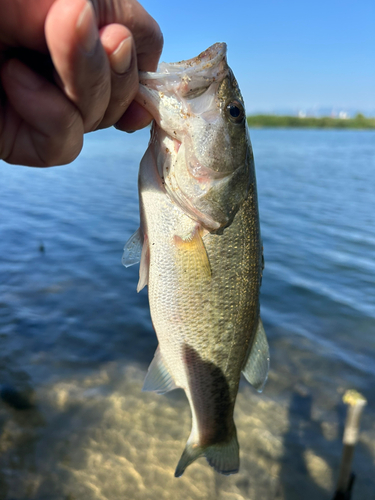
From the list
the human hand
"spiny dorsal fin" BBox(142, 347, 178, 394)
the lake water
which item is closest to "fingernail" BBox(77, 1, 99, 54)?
the human hand

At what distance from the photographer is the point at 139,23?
1.64m

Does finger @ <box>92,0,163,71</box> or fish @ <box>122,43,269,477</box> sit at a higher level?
finger @ <box>92,0,163,71</box>

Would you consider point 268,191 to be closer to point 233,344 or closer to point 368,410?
point 368,410

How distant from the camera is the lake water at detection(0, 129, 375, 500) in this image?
391cm

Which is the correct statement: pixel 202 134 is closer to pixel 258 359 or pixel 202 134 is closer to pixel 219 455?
pixel 258 359

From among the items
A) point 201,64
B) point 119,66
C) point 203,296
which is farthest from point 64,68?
point 203,296

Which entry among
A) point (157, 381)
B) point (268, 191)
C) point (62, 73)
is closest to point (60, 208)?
point (268, 191)

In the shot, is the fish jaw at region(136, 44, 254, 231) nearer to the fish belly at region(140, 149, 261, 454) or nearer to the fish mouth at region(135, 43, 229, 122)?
the fish mouth at region(135, 43, 229, 122)

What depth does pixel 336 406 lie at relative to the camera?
503cm

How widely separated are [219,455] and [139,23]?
2.81m

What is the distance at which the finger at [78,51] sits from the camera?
1.22 m

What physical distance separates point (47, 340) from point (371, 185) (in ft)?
61.5

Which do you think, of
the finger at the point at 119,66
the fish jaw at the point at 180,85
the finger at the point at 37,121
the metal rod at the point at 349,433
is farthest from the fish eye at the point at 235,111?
the metal rod at the point at 349,433

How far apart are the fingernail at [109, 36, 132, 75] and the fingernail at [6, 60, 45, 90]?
0.97ft
